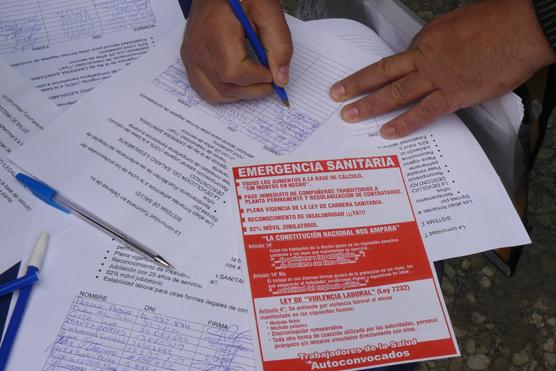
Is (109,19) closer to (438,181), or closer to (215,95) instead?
(215,95)

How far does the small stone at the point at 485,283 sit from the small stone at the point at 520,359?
15cm

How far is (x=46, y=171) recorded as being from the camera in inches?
23.2

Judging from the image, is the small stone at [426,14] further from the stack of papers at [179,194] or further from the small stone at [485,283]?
the stack of papers at [179,194]

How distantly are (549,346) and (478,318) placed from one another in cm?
15

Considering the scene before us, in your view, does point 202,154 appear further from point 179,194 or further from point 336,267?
point 336,267

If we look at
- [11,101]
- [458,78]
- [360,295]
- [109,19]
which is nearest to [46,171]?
[11,101]

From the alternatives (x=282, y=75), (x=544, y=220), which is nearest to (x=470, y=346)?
(x=544, y=220)

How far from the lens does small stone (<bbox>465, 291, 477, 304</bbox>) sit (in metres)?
1.19

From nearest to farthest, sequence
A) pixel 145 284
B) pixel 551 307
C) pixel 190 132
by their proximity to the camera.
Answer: pixel 145 284 → pixel 190 132 → pixel 551 307

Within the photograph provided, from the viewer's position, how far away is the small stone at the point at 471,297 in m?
1.19

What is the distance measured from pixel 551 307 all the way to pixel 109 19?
1043 millimetres

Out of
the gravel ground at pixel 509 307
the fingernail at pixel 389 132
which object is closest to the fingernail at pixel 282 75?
the fingernail at pixel 389 132

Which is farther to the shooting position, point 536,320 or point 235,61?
point 536,320

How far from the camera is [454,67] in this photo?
2.15 ft
